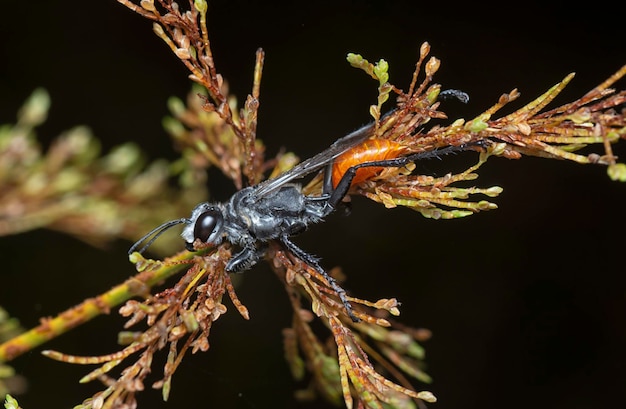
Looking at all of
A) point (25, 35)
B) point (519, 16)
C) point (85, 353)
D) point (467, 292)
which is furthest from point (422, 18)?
point (85, 353)

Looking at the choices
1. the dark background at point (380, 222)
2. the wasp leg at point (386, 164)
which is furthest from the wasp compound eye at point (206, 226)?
the dark background at point (380, 222)

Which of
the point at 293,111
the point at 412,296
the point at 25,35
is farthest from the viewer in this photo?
the point at 412,296

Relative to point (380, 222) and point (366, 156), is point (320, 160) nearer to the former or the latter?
point (366, 156)

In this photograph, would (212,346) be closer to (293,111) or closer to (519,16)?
(293,111)

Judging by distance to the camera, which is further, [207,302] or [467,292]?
[467,292]

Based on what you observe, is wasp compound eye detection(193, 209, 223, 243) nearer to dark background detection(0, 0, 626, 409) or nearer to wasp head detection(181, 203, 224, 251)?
wasp head detection(181, 203, 224, 251)

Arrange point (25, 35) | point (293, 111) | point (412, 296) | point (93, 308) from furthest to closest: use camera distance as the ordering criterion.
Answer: point (412, 296)
point (293, 111)
point (25, 35)
point (93, 308)

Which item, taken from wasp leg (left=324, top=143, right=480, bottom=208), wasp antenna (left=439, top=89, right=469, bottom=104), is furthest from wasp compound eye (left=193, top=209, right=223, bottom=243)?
wasp antenna (left=439, top=89, right=469, bottom=104)
